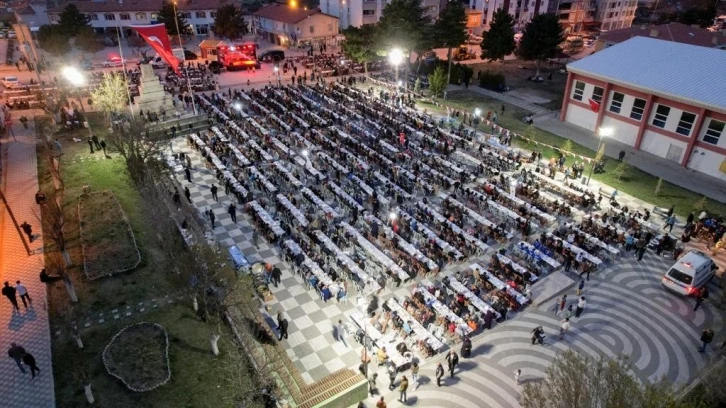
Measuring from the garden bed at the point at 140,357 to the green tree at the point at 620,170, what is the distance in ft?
116

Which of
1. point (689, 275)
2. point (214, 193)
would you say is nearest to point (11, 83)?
point (214, 193)

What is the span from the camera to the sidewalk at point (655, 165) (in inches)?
1490

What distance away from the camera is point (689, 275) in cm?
2528

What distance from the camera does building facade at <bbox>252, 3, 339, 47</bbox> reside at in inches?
3329

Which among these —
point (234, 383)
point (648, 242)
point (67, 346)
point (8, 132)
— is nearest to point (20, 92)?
point (8, 132)

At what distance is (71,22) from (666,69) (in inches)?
3287

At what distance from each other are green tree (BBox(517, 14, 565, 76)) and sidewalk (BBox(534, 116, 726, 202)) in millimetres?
22803

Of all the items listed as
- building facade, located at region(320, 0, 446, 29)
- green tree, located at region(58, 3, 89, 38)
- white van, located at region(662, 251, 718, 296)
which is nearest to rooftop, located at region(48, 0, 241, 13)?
green tree, located at region(58, 3, 89, 38)

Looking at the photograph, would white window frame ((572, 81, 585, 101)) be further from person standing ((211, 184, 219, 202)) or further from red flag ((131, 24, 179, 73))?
red flag ((131, 24, 179, 73))

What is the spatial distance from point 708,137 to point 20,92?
74472 millimetres

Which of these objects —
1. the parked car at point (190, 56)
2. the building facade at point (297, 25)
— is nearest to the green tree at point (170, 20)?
the parked car at point (190, 56)

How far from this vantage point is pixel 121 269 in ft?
87.0

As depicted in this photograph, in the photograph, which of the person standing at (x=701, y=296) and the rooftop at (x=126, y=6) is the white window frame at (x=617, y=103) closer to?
the person standing at (x=701, y=296)

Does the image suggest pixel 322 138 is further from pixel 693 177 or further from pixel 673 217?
pixel 693 177
